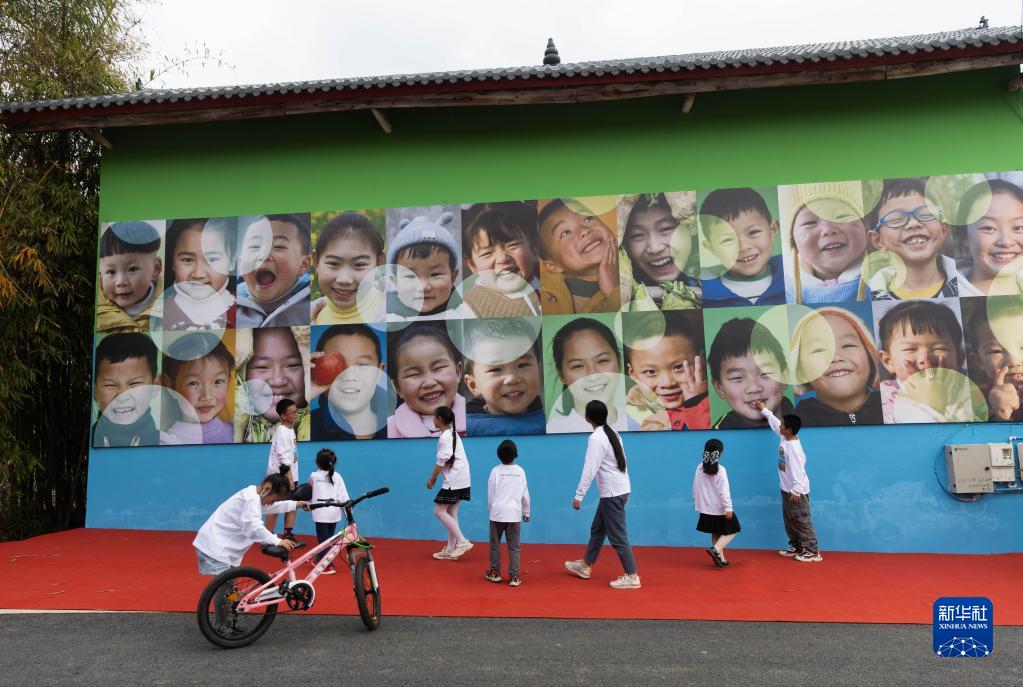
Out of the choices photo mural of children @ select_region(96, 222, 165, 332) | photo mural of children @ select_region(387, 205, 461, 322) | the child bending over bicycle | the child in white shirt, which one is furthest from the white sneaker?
photo mural of children @ select_region(96, 222, 165, 332)

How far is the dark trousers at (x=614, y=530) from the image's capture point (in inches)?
264

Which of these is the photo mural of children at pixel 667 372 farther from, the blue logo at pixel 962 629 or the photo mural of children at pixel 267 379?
the photo mural of children at pixel 267 379

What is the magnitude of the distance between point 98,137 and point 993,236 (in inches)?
440

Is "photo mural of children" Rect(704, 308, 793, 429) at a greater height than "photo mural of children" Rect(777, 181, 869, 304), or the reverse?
"photo mural of children" Rect(777, 181, 869, 304)

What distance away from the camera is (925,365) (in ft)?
27.7

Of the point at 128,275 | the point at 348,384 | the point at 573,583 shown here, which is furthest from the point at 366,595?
the point at 128,275

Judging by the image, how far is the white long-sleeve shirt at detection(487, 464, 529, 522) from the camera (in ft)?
22.5

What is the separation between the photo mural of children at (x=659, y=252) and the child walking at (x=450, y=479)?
105 inches

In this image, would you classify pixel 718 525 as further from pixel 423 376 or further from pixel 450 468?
pixel 423 376

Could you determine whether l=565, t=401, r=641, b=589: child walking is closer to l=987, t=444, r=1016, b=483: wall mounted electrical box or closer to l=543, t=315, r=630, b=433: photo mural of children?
l=543, t=315, r=630, b=433: photo mural of children

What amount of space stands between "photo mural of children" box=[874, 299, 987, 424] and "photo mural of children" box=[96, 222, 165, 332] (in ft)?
29.5

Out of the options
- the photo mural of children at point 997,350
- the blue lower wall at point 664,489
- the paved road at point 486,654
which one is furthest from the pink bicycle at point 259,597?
the photo mural of children at point 997,350

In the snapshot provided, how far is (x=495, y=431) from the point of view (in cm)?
880

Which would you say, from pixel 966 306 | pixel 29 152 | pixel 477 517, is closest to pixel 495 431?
pixel 477 517
